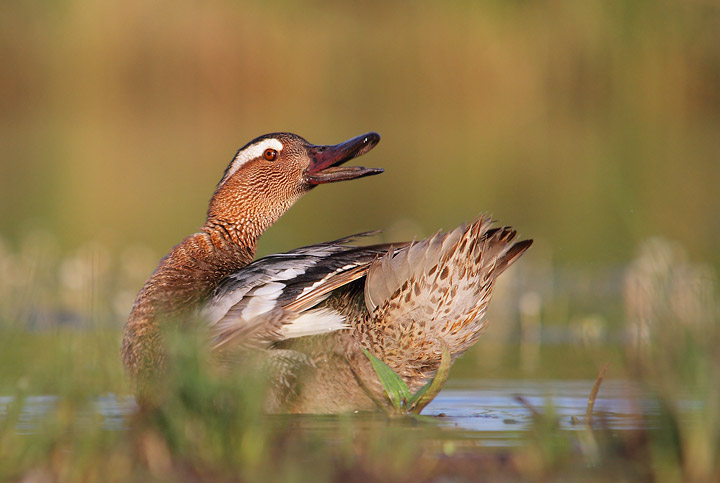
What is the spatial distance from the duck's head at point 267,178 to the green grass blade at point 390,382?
1408 mm

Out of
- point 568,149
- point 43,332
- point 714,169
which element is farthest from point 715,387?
point 568,149

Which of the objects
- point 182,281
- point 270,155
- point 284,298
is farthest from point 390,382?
point 270,155

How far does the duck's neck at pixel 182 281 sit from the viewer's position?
15.4 feet

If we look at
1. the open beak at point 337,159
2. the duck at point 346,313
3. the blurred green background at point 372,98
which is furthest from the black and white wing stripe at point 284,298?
the blurred green background at point 372,98

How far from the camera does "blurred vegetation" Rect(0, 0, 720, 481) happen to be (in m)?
3.10

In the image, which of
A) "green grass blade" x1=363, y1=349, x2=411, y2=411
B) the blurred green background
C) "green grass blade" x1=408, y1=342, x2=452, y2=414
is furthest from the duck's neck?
the blurred green background

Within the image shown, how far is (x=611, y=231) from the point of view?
1084 centimetres

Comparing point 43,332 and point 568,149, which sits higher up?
point 568,149

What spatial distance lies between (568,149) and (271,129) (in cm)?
440

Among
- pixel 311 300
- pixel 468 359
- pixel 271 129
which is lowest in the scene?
pixel 468 359

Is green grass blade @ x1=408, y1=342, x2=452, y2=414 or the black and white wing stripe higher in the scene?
the black and white wing stripe

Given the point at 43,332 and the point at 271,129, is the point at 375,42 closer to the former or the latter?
the point at 271,129

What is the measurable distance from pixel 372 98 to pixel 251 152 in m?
17.6

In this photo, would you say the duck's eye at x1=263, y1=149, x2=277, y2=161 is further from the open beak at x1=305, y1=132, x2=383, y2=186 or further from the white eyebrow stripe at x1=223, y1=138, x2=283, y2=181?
the open beak at x1=305, y1=132, x2=383, y2=186
